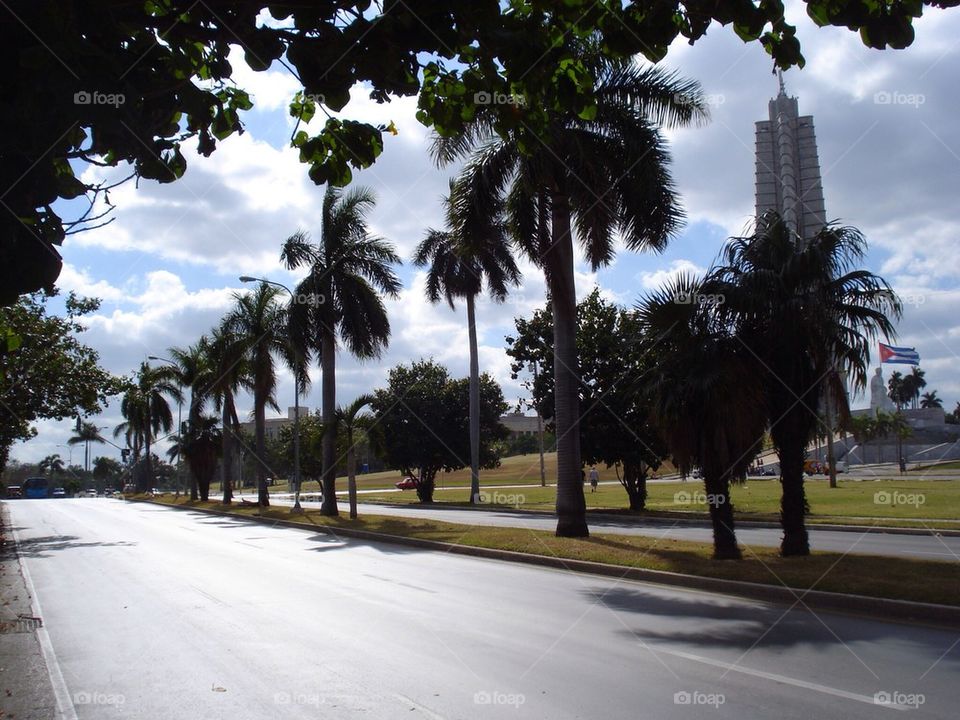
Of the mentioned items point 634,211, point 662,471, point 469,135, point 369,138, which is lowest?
point 662,471

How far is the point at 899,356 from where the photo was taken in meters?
49.0

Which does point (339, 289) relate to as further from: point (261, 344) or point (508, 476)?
point (508, 476)

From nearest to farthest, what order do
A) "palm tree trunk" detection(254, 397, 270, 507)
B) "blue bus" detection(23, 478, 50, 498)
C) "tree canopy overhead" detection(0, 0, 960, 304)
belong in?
"tree canopy overhead" detection(0, 0, 960, 304) < "palm tree trunk" detection(254, 397, 270, 507) < "blue bus" detection(23, 478, 50, 498)

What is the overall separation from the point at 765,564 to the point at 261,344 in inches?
1228

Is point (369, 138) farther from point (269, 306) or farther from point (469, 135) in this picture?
point (269, 306)

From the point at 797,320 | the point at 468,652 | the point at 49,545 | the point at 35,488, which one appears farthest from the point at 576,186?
the point at 35,488

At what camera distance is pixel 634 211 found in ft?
61.8

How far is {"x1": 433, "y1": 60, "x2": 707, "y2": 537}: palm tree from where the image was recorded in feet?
60.6

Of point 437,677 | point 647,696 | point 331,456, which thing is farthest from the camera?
point 331,456

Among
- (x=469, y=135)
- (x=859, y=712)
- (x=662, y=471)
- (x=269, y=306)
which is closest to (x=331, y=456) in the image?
(x=269, y=306)

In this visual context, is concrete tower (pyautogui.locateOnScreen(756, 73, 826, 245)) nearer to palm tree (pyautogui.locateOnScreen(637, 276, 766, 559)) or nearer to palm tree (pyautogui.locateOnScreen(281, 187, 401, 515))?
palm tree (pyautogui.locateOnScreen(281, 187, 401, 515))

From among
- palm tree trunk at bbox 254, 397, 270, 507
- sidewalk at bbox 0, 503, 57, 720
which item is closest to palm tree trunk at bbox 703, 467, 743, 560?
sidewalk at bbox 0, 503, 57, 720

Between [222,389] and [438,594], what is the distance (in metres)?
36.0

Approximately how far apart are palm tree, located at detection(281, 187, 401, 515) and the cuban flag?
31.9 meters
